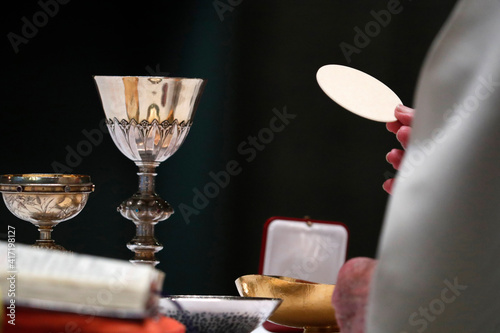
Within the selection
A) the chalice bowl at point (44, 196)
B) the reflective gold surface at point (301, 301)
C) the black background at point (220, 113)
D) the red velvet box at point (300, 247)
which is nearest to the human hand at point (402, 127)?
the reflective gold surface at point (301, 301)

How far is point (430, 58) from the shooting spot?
1.85ft

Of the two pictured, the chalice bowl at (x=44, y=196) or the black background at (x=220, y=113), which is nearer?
the chalice bowl at (x=44, y=196)

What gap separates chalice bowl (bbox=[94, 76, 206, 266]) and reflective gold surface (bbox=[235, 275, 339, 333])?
0.16m

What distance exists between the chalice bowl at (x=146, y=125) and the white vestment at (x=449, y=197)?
1.17 feet

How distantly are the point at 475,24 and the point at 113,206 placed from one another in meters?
2.37

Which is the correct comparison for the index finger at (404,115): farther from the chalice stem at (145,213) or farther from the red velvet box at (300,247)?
the red velvet box at (300,247)

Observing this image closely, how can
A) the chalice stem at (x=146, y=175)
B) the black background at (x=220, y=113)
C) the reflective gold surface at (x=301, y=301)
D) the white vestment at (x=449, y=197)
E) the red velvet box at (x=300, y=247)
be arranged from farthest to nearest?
the black background at (x=220, y=113) → the red velvet box at (x=300, y=247) → the chalice stem at (x=146, y=175) → the reflective gold surface at (x=301, y=301) → the white vestment at (x=449, y=197)

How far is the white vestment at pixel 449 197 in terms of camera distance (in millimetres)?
530

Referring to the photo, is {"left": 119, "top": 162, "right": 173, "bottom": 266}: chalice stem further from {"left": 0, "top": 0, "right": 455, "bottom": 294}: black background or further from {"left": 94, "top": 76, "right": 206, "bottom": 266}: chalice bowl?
{"left": 0, "top": 0, "right": 455, "bottom": 294}: black background

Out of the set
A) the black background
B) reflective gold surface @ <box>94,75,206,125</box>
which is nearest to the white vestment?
reflective gold surface @ <box>94,75,206,125</box>

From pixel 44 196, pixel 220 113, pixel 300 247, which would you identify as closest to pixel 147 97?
pixel 44 196

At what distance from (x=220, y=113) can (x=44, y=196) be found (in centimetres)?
201

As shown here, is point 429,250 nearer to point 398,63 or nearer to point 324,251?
point 324,251

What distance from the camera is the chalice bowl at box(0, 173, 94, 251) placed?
2.64ft
